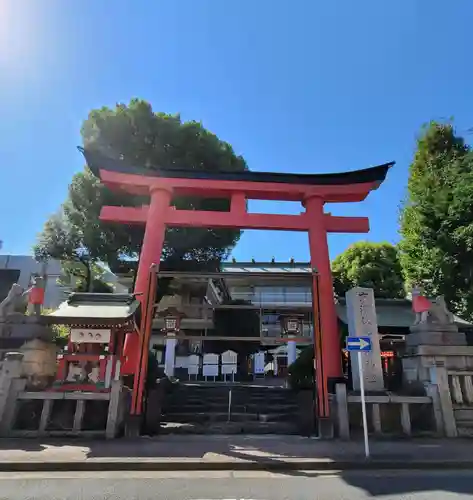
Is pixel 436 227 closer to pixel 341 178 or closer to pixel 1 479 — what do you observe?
pixel 341 178

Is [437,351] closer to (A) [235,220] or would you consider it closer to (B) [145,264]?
(A) [235,220]

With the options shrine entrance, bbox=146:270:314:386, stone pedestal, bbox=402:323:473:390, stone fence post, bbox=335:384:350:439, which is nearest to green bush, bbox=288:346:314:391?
stone fence post, bbox=335:384:350:439

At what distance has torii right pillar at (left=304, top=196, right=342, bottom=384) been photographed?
10.9m

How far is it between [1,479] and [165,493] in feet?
8.79

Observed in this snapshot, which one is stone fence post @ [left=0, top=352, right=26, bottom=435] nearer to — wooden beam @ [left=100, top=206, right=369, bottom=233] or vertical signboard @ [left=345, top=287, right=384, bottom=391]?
wooden beam @ [left=100, top=206, right=369, bottom=233]

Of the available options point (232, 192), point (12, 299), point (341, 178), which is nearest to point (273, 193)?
point (232, 192)

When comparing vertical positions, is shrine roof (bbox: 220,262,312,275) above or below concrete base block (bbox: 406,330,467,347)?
above

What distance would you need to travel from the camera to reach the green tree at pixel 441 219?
42.0ft

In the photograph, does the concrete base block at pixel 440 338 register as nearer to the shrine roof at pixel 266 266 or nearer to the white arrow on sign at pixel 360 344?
the white arrow on sign at pixel 360 344

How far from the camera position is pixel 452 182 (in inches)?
544

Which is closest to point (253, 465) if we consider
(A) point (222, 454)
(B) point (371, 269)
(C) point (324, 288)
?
(A) point (222, 454)

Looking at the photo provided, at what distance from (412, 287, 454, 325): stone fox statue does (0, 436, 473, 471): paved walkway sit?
303 centimetres

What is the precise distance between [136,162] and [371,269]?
14.6m

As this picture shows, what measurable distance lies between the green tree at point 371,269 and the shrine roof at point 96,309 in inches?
578
